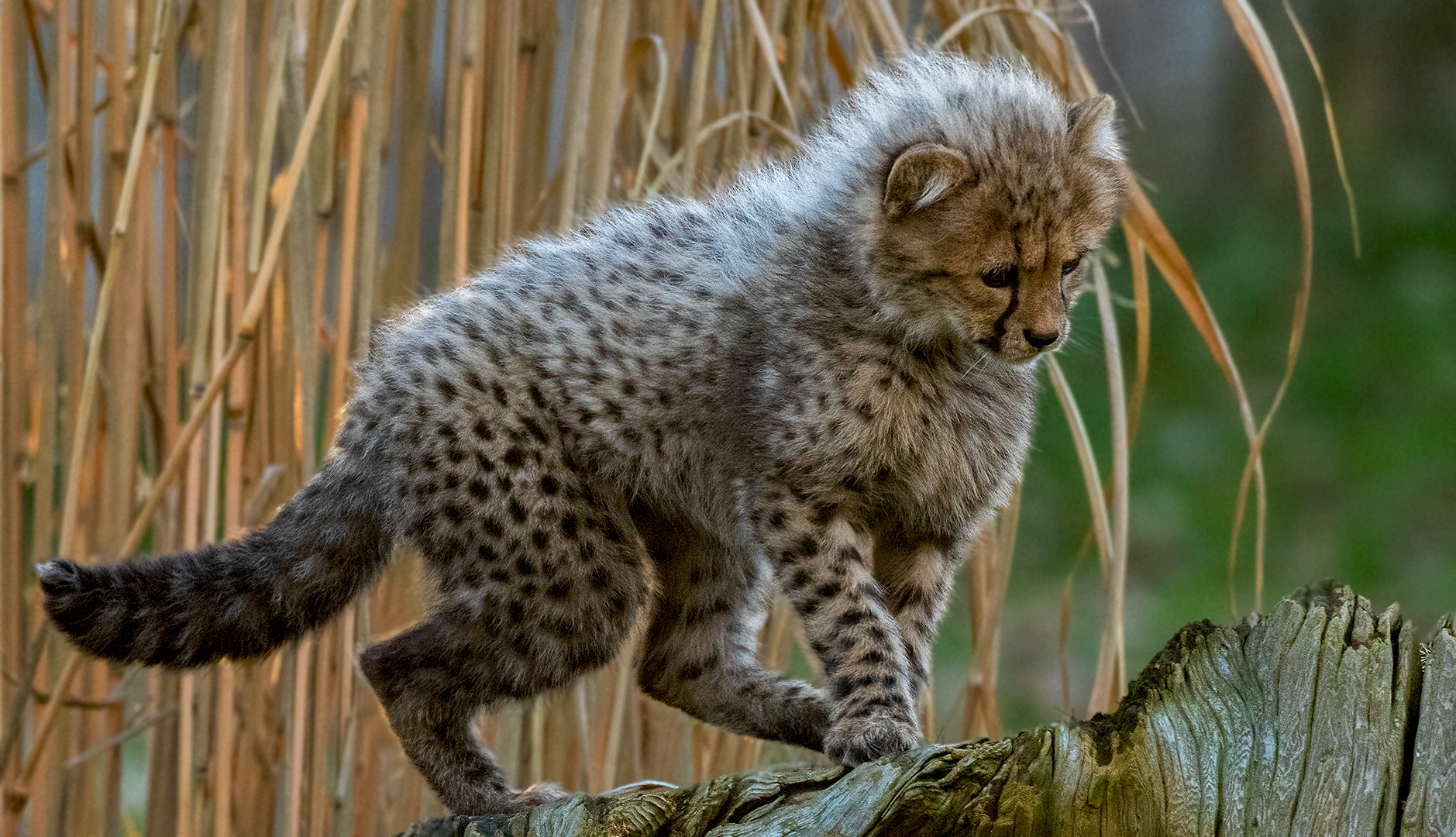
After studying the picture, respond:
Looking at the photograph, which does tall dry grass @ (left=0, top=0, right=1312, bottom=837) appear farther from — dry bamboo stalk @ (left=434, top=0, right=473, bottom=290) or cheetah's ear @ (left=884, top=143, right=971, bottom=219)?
cheetah's ear @ (left=884, top=143, right=971, bottom=219)

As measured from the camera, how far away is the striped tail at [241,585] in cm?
229

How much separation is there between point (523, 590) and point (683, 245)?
0.65m

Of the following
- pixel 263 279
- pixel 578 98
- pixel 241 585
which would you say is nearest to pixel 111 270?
pixel 263 279

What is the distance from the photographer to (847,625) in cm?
229

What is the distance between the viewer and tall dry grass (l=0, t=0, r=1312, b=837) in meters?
2.64

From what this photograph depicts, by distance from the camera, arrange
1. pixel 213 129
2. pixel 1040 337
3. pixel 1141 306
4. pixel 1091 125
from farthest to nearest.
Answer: pixel 1141 306 < pixel 213 129 < pixel 1091 125 < pixel 1040 337

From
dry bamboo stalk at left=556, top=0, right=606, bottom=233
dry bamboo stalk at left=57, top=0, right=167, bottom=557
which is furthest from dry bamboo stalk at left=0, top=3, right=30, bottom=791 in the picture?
dry bamboo stalk at left=556, top=0, right=606, bottom=233

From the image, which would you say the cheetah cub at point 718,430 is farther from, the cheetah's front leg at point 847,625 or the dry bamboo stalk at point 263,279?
the dry bamboo stalk at point 263,279

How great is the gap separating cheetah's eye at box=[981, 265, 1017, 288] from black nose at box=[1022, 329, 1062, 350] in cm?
8

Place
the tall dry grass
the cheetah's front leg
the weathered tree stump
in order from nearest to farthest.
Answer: the weathered tree stump < the cheetah's front leg < the tall dry grass

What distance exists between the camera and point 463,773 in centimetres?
250

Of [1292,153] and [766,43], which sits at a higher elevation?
[766,43]

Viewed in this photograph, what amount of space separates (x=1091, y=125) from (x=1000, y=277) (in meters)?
0.30

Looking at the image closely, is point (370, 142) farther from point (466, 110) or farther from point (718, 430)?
point (718, 430)
